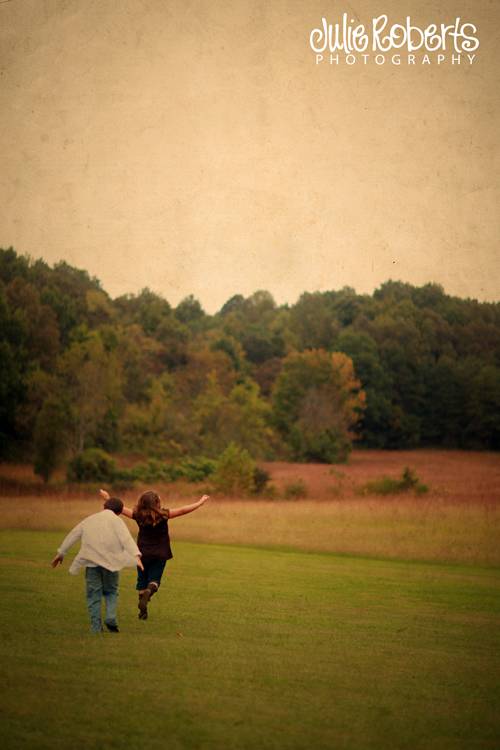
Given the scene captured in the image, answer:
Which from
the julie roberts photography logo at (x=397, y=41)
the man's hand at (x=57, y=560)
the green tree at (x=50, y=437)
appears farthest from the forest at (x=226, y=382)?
the man's hand at (x=57, y=560)

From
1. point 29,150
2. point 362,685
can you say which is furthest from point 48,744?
point 29,150

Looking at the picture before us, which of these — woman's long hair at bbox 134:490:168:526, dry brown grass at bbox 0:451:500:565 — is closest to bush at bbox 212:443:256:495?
dry brown grass at bbox 0:451:500:565

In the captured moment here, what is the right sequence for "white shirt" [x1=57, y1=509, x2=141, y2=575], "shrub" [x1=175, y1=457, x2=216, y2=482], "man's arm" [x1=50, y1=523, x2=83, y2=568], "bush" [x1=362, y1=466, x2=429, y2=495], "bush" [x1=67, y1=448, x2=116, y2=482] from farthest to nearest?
1. "shrub" [x1=175, y1=457, x2=216, y2=482]
2. "bush" [x1=67, y1=448, x2=116, y2=482]
3. "bush" [x1=362, y1=466, x2=429, y2=495]
4. "white shirt" [x1=57, y1=509, x2=141, y2=575]
5. "man's arm" [x1=50, y1=523, x2=83, y2=568]

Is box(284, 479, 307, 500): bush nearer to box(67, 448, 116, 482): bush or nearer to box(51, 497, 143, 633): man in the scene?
box(67, 448, 116, 482): bush

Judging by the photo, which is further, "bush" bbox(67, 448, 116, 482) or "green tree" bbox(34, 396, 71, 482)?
"bush" bbox(67, 448, 116, 482)

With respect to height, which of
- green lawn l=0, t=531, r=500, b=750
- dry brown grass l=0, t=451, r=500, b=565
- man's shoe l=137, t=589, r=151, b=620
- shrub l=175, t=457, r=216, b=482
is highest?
shrub l=175, t=457, r=216, b=482

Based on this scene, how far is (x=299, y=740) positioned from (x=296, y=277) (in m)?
56.4

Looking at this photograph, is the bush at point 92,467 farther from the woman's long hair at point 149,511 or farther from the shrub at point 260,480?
the woman's long hair at point 149,511

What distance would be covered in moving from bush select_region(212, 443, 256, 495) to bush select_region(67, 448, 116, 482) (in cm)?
848

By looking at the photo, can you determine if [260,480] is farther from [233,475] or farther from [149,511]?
[149,511]

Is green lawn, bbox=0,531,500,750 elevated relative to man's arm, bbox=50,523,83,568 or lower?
lower

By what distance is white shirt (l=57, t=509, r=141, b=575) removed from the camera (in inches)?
449

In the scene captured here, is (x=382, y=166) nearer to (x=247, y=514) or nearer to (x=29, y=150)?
(x=29, y=150)

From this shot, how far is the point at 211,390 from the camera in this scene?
64.6 m
